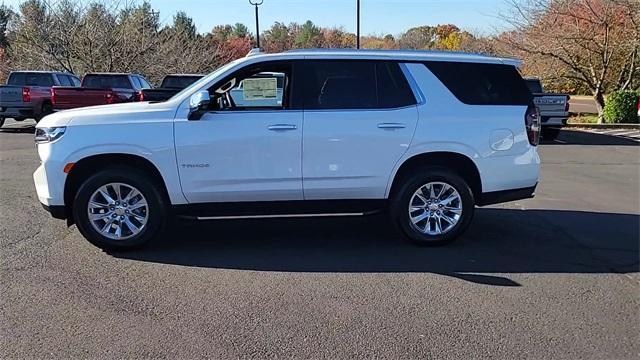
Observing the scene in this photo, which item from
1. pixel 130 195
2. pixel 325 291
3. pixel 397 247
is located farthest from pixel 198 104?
pixel 397 247

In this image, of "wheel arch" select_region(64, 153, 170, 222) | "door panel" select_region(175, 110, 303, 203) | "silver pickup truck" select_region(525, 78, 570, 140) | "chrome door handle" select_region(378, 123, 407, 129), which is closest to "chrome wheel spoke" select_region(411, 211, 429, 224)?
"chrome door handle" select_region(378, 123, 407, 129)

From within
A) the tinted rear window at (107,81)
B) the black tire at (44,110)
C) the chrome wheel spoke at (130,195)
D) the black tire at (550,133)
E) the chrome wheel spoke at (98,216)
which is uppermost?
the tinted rear window at (107,81)

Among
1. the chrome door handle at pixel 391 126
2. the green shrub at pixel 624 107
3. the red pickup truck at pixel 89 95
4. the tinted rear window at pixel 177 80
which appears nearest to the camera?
the chrome door handle at pixel 391 126

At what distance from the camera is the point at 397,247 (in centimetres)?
604

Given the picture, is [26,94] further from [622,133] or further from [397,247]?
[622,133]

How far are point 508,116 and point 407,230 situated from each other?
1.52 meters

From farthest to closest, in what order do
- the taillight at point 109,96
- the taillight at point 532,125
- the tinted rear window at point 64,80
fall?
the tinted rear window at point 64,80, the taillight at point 109,96, the taillight at point 532,125

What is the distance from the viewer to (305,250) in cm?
592

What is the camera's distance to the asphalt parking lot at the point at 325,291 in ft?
12.7

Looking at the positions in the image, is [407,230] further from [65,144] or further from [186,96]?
[65,144]

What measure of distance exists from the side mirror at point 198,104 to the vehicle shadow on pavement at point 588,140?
13.0 meters

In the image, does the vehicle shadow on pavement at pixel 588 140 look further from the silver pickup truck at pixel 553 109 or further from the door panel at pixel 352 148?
the door panel at pixel 352 148

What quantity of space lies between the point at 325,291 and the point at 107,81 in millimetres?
17337

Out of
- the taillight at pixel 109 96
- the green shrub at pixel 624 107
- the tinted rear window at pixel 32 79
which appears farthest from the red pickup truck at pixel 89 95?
the green shrub at pixel 624 107
